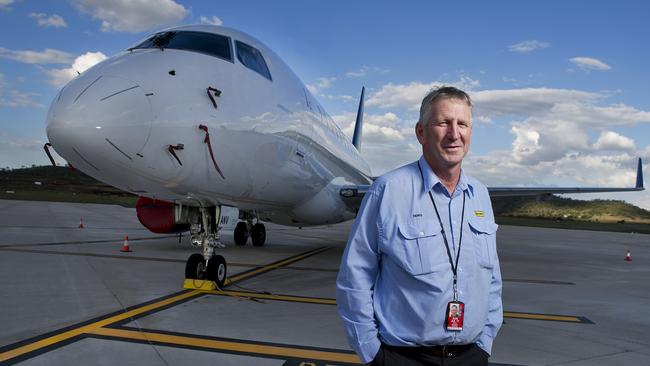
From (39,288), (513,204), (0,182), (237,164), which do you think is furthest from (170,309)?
(513,204)

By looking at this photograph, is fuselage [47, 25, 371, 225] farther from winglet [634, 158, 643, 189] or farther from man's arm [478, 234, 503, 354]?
winglet [634, 158, 643, 189]

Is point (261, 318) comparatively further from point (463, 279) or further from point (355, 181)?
point (355, 181)

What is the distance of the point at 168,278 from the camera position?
8.59m

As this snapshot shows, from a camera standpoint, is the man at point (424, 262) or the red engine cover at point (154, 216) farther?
the red engine cover at point (154, 216)

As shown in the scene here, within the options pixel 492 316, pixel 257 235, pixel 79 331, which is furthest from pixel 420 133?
pixel 257 235

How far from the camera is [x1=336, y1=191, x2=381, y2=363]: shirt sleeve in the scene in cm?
203

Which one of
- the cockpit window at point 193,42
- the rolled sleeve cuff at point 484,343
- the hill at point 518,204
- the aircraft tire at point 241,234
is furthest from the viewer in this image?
the hill at point 518,204

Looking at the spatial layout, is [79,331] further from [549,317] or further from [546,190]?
[546,190]

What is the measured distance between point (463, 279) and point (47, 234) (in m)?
16.9

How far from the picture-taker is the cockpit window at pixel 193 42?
639cm

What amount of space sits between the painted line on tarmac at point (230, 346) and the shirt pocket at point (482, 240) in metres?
Answer: 2.45

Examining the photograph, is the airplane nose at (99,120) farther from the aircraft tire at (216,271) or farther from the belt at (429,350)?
the belt at (429,350)

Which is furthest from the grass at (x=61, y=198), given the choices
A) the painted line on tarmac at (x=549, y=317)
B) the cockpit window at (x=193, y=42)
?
the painted line on tarmac at (x=549, y=317)

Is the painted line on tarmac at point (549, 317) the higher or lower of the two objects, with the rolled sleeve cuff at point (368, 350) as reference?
lower
